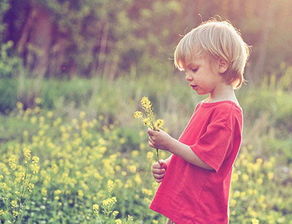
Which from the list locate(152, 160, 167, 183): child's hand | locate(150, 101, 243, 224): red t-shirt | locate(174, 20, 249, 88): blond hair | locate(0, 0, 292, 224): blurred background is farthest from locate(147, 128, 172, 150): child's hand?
locate(0, 0, 292, 224): blurred background

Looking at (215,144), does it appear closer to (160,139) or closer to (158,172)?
(160,139)

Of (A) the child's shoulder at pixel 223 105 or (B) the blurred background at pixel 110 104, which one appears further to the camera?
(B) the blurred background at pixel 110 104

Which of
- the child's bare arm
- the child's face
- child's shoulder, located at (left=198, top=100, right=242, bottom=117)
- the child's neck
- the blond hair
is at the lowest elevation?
the child's bare arm

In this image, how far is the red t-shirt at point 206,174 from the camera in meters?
2.60

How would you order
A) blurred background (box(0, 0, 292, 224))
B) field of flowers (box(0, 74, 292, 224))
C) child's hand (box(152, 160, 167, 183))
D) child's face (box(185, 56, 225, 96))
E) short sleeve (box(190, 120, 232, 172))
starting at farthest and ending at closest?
blurred background (box(0, 0, 292, 224))
field of flowers (box(0, 74, 292, 224))
child's hand (box(152, 160, 167, 183))
child's face (box(185, 56, 225, 96))
short sleeve (box(190, 120, 232, 172))

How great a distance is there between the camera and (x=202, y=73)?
271cm

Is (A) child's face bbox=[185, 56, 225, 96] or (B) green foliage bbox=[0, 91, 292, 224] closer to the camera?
(A) child's face bbox=[185, 56, 225, 96]

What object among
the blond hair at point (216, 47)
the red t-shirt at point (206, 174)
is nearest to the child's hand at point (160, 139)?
the red t-shirt at point (206, 174)

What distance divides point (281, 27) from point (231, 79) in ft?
35.9

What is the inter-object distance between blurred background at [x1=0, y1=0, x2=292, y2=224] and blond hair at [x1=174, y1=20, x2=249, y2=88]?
88cm

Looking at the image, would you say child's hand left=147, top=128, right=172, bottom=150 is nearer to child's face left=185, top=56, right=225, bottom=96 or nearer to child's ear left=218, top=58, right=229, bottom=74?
child's face left=185, top=56, right=225, bottom=96

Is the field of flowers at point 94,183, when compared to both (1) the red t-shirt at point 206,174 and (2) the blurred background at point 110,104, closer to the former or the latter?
(2) the blurred background at point 110,104

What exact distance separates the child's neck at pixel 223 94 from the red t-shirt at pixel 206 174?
0.13ft

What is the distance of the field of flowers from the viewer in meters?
3.54
